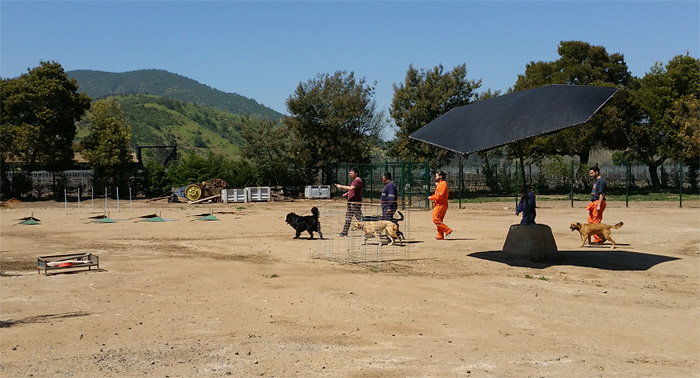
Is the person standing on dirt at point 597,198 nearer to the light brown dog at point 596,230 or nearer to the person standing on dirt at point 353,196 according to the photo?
the light brown dog at point 596,230

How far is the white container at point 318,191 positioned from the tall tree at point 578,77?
534 inches

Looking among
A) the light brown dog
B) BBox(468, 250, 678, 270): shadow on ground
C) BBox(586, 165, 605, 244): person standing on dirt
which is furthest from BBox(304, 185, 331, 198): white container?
BBox(468, 250, 678, 270): shadow on ground

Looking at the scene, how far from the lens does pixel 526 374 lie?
6.39m

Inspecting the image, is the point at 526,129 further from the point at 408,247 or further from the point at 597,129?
the point at 597,129

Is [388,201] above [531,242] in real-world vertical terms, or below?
above

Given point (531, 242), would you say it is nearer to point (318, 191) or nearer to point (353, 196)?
point (353, 196)

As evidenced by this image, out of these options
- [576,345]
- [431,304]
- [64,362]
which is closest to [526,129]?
[431,304]

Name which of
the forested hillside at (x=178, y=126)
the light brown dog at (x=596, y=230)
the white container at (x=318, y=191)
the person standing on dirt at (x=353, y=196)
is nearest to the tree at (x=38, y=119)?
the white container at (x=318, y=191)

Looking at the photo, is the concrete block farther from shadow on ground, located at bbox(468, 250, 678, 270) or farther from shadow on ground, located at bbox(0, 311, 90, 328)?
shadow on ground, located at bbox(0, 311, 90, 328)

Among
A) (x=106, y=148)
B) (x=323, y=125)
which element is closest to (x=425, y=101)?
(x=323, y=125)

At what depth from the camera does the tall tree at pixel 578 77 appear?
42.7 meters

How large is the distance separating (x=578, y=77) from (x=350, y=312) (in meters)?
40.4

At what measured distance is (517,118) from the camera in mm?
12680

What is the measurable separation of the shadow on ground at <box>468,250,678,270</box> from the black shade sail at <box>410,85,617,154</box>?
105 inches
